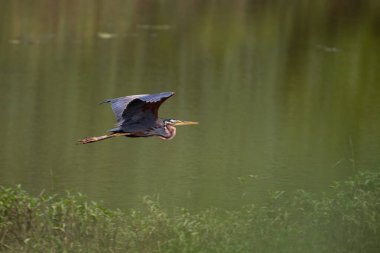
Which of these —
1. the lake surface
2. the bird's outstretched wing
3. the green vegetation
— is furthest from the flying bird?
the lake surface

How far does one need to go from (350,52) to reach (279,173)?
259 inches

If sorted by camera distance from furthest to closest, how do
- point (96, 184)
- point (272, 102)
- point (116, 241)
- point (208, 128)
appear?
point (272, 102), point (208, 128), point (96, 184), point (116, 241)

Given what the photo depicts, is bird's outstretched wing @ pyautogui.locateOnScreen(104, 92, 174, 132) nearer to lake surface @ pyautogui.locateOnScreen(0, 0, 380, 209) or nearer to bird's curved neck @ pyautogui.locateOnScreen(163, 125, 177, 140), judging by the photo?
bird's curved neck @ pyautogui.locateOnScreen(163, 125, 177, 140)

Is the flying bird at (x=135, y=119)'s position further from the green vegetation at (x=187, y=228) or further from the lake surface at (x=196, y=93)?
the lake surface at (x=196, y=93)

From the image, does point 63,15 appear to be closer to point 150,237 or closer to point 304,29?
point 304,29

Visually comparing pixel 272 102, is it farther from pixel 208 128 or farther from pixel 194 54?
pixel 194 54

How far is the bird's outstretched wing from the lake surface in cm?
85

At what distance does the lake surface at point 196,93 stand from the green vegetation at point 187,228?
88 cm

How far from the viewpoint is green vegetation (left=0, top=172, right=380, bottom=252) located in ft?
19.1

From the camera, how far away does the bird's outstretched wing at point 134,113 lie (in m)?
6.17

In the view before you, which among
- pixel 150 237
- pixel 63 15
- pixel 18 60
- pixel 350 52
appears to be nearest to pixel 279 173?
pixel 150 237

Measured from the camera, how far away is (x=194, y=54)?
14.4m

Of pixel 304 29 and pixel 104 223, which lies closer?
pixel 104 223

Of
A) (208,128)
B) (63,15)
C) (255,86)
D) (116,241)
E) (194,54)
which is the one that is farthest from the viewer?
(63,15)
